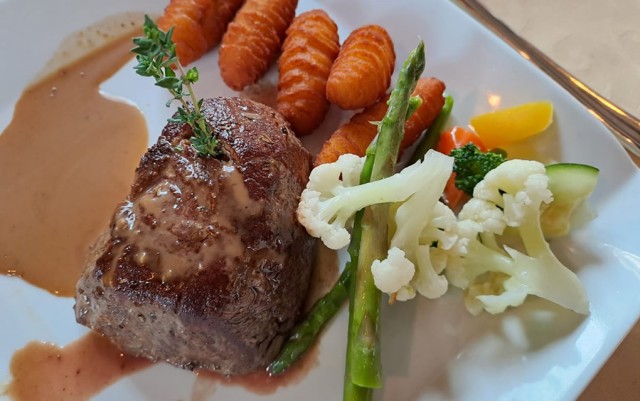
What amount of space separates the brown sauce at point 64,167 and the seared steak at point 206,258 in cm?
59

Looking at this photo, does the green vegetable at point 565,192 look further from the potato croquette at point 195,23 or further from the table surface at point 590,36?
the potato croquette at point 195,23

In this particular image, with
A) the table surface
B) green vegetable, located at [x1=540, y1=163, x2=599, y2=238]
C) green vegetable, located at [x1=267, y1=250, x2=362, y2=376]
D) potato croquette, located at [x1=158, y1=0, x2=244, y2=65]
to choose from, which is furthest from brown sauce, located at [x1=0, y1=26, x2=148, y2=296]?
the table surface

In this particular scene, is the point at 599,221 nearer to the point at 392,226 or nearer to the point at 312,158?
the point at 392,226

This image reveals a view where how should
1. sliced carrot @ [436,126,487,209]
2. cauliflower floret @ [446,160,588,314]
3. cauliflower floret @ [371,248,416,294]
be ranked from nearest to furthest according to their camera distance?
cauliflower floret @ [371,248,416,294], cauliflower floret @ [446,160,588,314], sliced carrot @ [436,126,487,209]

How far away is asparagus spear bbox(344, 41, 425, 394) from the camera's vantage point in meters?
2.41

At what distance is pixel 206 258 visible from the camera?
2.48 meters

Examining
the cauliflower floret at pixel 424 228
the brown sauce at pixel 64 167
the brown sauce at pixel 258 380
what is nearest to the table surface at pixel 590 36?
the cauliflower floret at pixel 424 228

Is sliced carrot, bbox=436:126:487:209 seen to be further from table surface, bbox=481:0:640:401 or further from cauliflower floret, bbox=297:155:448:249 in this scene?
table surface, bbox=481:0:640:401

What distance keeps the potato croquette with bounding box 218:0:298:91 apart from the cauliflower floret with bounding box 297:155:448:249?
1.03 metres

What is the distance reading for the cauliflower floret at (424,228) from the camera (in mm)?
2555

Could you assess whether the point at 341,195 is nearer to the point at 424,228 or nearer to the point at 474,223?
the point at 424,228

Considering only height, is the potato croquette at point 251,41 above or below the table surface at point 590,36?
below

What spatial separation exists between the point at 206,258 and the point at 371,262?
0.73 m

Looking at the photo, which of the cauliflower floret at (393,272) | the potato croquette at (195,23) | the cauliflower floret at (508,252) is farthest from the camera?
the potato croquette at (195,23)
